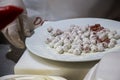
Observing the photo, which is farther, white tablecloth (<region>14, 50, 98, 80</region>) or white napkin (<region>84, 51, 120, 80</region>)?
white tablecloth (<region>14, 50, 98, 80</region>)

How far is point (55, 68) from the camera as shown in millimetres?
522

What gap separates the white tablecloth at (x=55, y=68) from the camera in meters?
0.51

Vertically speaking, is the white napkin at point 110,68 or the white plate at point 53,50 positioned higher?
the white napkin at point 110,68

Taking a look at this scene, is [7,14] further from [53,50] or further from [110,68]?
[53,50]

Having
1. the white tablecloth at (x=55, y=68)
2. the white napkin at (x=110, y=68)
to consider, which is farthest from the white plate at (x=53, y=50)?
the white napkin at (x=110, y=68)

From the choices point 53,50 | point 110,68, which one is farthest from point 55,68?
point 110,68

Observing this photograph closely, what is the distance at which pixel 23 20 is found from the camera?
0.74m

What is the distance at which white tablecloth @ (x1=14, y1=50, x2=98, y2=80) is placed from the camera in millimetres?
514

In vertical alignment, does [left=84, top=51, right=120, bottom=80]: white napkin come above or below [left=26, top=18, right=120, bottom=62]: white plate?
above

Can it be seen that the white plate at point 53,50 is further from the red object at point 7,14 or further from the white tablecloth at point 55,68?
the red object at point 7,14

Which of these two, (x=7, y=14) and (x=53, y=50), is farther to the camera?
(x=53, y=50)

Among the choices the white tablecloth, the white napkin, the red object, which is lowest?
the white tablecloth

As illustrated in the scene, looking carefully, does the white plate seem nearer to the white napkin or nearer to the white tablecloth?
the white tablecloth

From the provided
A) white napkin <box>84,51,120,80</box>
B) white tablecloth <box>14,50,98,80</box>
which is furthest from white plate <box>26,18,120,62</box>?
white napkin <box>84,51,120,80</box>
